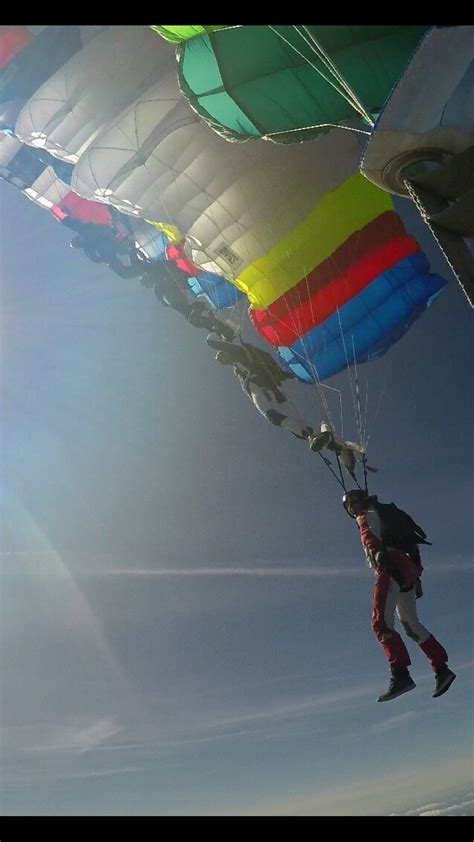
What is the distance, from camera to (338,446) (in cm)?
848

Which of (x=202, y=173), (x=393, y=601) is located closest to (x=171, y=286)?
(x=202, y=173)

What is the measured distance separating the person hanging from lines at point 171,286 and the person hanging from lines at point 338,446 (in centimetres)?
357

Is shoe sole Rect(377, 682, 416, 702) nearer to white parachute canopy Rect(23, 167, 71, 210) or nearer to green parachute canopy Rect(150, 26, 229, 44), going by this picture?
green parachute canopy Rect(150, 26, 229, 44)

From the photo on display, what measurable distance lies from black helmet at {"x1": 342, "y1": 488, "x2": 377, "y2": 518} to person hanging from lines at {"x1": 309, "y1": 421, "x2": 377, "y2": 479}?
1413mm

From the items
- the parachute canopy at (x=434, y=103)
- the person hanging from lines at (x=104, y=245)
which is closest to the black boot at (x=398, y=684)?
the parachute canopy at (x=434, y=103)

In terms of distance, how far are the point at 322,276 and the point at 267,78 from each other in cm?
416

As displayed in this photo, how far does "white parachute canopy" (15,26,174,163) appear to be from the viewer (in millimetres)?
8500

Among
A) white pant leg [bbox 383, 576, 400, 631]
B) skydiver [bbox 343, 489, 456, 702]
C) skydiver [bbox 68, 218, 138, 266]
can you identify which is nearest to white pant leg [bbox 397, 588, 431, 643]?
skydiver [bbox 343, 489, 456, 702]

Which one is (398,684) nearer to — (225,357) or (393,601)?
(393,601)

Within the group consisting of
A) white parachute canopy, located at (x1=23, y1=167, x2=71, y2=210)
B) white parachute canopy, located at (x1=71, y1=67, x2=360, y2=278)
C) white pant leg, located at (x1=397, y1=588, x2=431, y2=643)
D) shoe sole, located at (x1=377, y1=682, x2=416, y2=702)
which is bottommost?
shoe sole, located at (x1=377, y1=682, x2=416, y2=702)

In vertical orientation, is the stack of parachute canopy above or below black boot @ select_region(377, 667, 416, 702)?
above

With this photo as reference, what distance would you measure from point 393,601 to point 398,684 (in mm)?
752
